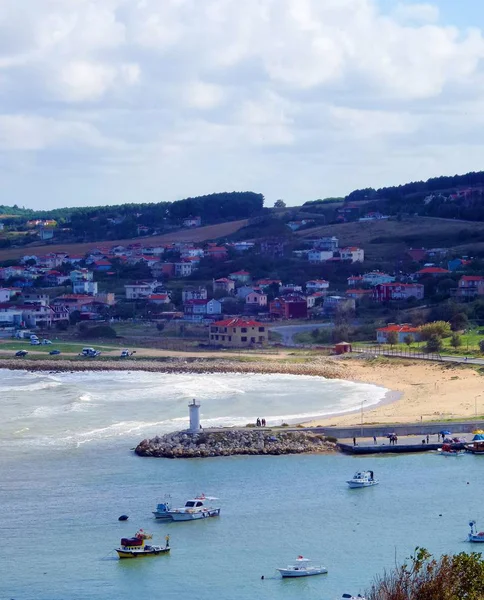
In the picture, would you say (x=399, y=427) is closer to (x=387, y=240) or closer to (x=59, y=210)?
(x=387, y=240)

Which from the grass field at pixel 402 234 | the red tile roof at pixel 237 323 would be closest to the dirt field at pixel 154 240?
the grass field at pixel 402 234

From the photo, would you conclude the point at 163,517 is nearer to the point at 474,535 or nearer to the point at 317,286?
the point at 474,535

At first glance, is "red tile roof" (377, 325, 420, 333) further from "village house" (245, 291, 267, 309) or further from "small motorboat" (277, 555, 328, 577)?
"small motorboat" (277, 555, 328, 577)

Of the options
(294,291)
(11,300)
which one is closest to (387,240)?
(294,291)

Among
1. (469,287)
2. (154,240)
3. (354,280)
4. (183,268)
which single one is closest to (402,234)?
(183,268)

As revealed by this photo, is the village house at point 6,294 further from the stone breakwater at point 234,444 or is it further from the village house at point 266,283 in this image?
the stone breakwater at point 234,444

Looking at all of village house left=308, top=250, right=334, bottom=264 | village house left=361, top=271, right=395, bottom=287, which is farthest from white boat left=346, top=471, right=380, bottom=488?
village house left=308, top=250, right=334, bottom=264
